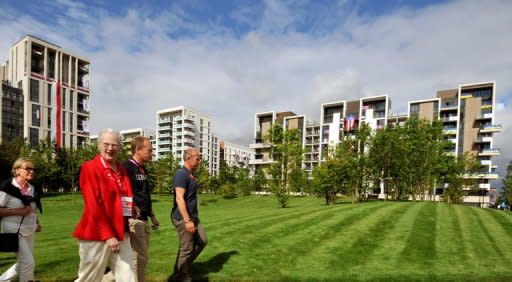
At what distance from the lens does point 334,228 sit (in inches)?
450

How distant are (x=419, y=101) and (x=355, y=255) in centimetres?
Answer: 7862

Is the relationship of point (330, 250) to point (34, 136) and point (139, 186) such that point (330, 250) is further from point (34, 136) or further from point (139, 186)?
point (34, 136)

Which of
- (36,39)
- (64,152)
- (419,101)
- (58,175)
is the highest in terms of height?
(36,39)

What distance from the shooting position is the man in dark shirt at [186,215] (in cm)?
516

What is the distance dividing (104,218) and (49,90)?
3388 inches

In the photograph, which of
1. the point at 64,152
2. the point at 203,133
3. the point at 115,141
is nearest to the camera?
the point at 115,141

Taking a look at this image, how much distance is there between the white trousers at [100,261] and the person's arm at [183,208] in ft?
4.42

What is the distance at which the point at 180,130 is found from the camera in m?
116

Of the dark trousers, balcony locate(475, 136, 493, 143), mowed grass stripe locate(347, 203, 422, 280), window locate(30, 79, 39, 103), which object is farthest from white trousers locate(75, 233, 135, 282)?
balcony locate(475, 136, 493, 143)

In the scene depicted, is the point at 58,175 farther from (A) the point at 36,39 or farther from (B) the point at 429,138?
(B) the point at 429,138

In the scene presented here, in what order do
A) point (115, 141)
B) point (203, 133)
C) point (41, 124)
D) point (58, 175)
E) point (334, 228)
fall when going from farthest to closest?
1. point (203, 133)
2. point (41, 124)
3. point (58, 175)
4. point (334, 228)
5. point (115, 141)

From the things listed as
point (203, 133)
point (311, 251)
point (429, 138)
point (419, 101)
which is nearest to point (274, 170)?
point (429, 138)

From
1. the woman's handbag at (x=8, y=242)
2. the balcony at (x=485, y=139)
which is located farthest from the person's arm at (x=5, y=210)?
the balcony at (x=485, y=139)

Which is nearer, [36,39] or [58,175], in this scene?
[58,175]
